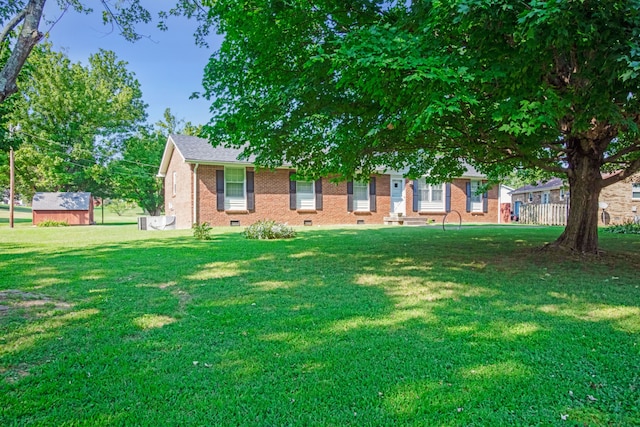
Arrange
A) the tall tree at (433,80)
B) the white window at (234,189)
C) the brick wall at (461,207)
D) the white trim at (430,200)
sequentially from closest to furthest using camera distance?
1. the tall tree at (433,80)
2. the white window at (234,189)
3. the brick wall at (461,207)
4. the white trim at (430,200)

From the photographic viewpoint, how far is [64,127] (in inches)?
1067

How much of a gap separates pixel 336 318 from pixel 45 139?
96.6 ft

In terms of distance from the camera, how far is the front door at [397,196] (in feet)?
Answer: 68.0

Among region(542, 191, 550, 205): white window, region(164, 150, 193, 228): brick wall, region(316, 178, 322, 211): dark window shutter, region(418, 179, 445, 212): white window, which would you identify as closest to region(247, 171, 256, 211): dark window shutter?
region(164, 150, 193, 228): brick wall

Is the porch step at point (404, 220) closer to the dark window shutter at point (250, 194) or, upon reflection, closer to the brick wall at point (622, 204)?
the dark window shutter at point (250, 194)

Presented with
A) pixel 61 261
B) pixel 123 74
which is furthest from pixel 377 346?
pixel 123 74

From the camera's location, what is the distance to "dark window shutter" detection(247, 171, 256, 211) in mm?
17438

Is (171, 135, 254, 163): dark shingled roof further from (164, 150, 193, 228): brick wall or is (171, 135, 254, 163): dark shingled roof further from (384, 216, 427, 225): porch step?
(384, 216, 427, 225): porch step

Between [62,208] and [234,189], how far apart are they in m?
12.2

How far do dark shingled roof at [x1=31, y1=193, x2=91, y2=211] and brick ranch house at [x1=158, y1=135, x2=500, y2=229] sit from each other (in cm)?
554

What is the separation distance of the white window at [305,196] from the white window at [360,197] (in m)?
2.36

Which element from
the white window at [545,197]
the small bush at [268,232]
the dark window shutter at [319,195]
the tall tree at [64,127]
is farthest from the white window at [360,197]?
the tall tree at [64,127]

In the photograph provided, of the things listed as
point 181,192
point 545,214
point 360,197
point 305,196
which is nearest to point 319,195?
point 305,196

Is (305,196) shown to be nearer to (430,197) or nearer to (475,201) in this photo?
(430,197)
